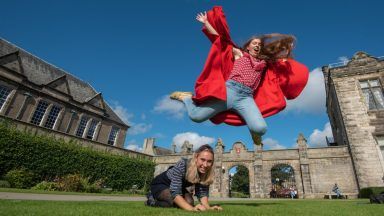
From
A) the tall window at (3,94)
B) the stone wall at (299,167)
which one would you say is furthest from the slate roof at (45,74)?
the stone wall at (299,167)

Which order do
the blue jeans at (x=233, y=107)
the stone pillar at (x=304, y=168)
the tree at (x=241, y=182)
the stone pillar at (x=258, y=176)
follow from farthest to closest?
1. the tree at (x=241, y=182)
2. the stone pillar at (x=258, y=176)
3. the stone pillar at (x=304, y=168)
4. the blue jeans at (x=233, y=107)

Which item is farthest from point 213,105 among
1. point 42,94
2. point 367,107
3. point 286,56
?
point 42,94

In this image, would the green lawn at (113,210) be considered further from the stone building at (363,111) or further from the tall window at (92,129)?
the tall window at (92,129)

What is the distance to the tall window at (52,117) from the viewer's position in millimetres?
24719

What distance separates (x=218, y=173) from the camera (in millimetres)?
27281

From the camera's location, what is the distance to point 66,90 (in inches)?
1075

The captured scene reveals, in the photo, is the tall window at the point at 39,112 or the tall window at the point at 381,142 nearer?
the tall window at the point at 381,142

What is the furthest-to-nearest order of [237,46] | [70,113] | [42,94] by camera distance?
[70,113]
[42,94]
[237,46]

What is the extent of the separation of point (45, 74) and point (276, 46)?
29.1 meters

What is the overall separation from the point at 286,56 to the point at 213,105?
72.6 inches

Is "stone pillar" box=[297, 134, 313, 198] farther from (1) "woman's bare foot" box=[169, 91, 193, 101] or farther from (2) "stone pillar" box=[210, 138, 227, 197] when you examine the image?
(1) "woman's bare foot" box=[169, 91, 193, 101]

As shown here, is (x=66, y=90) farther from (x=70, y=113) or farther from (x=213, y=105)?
(x=213, y=105)

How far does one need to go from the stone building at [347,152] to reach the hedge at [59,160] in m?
10.3

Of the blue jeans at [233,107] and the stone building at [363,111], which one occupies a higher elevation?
the stone building at [363,111]
